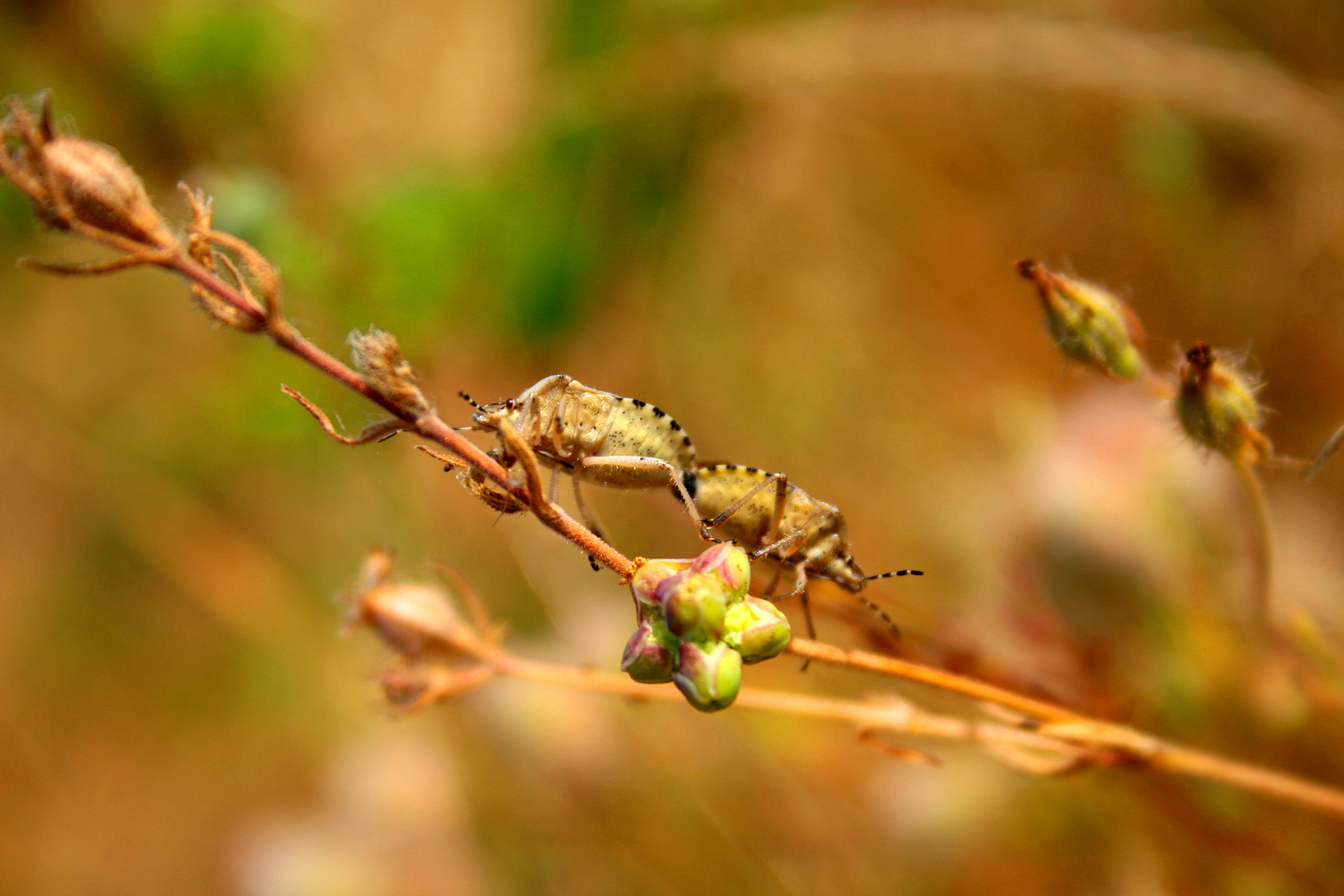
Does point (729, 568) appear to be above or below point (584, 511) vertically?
below

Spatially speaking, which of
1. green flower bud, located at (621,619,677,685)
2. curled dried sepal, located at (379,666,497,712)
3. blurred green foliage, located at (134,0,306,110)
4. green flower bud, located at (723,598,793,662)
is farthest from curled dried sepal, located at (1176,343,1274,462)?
blurred green foliage, located at (134,0,306,110)

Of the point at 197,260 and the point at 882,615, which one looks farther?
the point at 882,615

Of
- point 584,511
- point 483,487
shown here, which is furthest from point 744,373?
point 483,487

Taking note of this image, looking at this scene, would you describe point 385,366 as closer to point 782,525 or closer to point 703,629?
point 703,629

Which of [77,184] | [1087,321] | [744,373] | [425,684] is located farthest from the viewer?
[744,373]

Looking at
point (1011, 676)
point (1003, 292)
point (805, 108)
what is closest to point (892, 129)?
point (805, 108)

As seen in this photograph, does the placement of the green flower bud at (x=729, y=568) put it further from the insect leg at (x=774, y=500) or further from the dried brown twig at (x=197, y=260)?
the insect leg at (x=774, y=500)

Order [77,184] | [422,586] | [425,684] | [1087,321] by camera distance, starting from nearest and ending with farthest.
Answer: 1. [77,184]
2. [1087,321]
3. [425,684]
4. [422,586]
